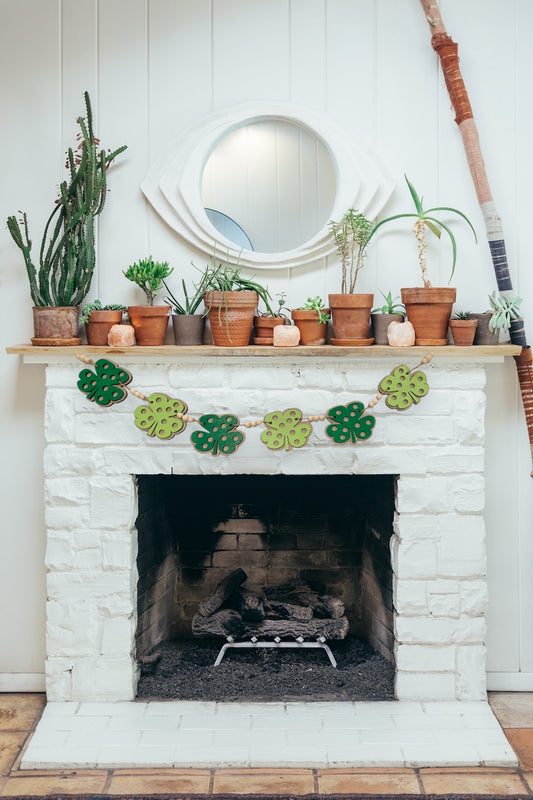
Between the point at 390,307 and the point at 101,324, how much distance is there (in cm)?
88

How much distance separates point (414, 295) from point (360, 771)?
136 centimetres

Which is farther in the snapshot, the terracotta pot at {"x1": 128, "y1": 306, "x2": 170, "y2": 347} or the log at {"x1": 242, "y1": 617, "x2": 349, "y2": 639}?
the log at {"x1": 242, "y1": 617, "x2": 349, "y2": 639}

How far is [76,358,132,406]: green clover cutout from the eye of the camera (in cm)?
259

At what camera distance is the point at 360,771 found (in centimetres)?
234

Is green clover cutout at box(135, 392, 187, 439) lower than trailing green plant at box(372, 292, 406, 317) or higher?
lower

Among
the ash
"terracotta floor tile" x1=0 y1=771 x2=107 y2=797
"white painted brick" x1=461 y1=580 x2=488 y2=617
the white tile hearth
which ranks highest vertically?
"white painted brick" x1=461 y1=580 x2=488 y2=617

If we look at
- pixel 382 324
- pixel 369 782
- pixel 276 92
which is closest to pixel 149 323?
pixel 382 324

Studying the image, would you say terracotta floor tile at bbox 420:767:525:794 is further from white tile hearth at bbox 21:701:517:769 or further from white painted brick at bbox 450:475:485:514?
white painted brick at bbox 450:475:485:514

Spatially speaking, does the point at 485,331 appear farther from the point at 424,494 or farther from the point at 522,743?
the point at 522,743

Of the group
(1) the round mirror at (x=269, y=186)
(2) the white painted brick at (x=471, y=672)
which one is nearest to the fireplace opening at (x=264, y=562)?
(2) the white painted brick at (x=471, y=672)


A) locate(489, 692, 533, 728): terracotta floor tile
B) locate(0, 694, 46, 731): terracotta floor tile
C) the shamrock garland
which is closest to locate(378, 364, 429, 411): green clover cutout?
the shamrock garland

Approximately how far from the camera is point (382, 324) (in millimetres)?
2613

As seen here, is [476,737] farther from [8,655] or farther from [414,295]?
[8,655]

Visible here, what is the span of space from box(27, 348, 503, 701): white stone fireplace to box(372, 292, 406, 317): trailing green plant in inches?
6.0
